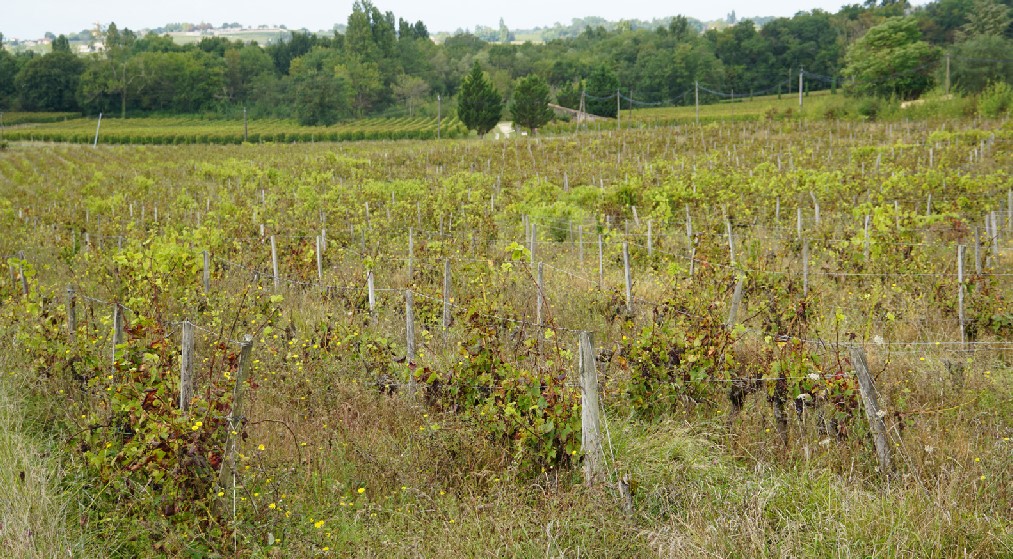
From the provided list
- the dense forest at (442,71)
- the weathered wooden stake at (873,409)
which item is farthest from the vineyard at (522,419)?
the dense forest at (442,71)

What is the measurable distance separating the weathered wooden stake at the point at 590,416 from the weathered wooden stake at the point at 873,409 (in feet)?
4.93

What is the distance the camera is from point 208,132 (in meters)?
67.6

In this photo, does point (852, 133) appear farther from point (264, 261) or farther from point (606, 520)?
point (606, 520)

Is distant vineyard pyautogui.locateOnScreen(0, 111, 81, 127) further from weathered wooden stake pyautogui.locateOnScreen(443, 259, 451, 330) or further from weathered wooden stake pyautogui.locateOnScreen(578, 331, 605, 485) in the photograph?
weathered wooden stake pyautogui.locateOnScreen(578, 331, 605, 485)

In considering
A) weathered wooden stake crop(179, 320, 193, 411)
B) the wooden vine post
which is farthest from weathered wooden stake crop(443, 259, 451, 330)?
weathered wooden stake crop(179, 320, 193, 411)

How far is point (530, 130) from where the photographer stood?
64188 mm

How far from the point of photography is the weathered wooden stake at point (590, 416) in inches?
187

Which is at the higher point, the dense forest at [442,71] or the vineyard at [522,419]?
the dense forest at [442,71]

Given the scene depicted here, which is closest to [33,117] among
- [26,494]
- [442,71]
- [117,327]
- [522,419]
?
[442,71]

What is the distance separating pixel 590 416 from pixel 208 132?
68.7 m

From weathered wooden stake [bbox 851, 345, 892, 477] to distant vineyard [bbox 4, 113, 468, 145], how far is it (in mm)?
58019

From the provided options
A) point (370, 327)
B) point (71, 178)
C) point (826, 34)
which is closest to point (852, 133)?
point (71, 178)

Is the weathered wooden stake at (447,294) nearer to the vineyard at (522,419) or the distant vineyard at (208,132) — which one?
the vineyard at (522,419)

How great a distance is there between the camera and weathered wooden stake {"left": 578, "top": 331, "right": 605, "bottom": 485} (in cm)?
474
